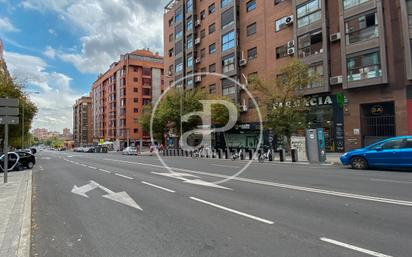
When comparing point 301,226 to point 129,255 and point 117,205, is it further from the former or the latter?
point 117,205

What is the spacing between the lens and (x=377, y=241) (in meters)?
4.51

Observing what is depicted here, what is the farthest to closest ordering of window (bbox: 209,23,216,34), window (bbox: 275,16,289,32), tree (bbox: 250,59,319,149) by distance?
1. window (bbox: 209,23,216,34)
2. window (bbox: 275,16,289,32)
3. tree (bbox: 250,59,319,149)

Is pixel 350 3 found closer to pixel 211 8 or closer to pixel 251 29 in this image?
pixel 251 29

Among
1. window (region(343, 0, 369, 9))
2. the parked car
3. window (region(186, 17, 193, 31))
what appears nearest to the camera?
the parked car

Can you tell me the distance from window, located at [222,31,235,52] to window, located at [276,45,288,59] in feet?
25.2

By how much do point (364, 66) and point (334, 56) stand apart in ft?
11.4

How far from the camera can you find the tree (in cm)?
2356

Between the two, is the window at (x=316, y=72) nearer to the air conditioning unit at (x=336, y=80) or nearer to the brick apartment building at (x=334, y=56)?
the brick apartment building at (x=334, y=56)

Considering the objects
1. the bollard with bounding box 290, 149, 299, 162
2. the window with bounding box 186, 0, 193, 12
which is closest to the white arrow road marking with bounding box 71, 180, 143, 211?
the bollard with bounding box 290, 149, 299, 162

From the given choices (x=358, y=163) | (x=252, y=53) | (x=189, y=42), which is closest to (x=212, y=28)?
(x=189, y=42)

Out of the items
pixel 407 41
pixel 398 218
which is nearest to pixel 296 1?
pixel 407 41

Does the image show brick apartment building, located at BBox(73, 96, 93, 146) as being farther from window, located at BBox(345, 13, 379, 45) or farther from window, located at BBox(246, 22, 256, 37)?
window, located at BBox(345, 13, 379, 45)

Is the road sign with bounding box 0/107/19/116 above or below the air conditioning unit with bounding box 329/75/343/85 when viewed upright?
below

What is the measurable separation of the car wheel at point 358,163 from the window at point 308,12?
17.5 metres
